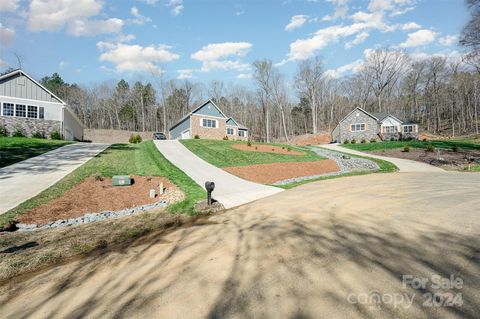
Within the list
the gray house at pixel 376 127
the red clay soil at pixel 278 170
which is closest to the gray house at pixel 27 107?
the red clay soil at pixel 278 170

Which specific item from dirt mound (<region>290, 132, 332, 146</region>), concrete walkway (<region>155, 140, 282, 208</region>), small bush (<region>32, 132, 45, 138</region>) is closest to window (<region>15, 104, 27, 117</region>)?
small bush (<region>32, 132, 45, 138</region>)

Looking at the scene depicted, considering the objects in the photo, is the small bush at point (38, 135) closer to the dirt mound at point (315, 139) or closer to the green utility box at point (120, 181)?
the green utility box at point (120, 181)

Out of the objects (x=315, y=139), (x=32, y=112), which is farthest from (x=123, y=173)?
(x=315, y=139)

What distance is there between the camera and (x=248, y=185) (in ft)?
45.1

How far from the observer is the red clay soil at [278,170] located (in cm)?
1617

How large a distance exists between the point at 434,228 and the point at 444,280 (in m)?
2.41

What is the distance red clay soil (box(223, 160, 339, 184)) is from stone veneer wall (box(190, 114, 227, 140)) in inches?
763

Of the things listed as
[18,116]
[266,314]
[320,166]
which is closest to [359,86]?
[320,166]

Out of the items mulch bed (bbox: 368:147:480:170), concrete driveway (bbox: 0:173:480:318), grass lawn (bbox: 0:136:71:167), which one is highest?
grass lawn (bbox: 0:136:71:167)

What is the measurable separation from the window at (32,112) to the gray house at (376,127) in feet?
145

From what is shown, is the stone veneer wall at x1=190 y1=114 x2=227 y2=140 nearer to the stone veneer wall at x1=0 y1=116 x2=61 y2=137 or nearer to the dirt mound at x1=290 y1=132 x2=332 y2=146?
Answer: the stone veneer wall at x1=0 y1=116 x2=61 y2=137

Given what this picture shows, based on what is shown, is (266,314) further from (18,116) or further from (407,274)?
(18,116)

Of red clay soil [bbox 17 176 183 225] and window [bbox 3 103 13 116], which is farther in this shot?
window [bbox 3 103 13 116]

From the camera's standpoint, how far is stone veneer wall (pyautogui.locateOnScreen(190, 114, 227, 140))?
36.1 meters
